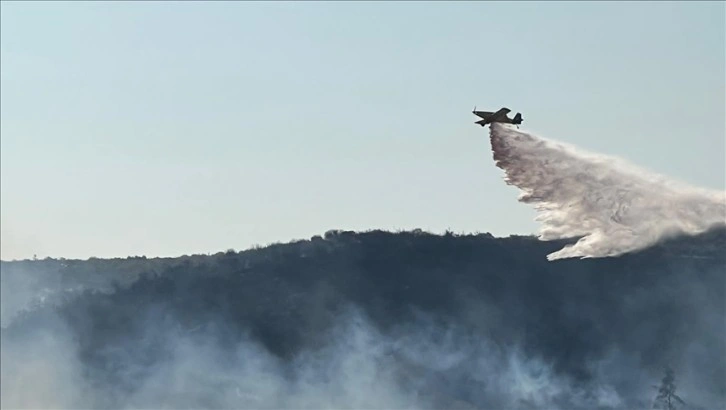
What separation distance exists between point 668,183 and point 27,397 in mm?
98732

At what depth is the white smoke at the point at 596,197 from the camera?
127750mm

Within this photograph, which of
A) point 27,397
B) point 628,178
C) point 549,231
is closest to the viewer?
point 549,231

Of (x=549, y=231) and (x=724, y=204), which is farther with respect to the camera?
(x=724, y=204)

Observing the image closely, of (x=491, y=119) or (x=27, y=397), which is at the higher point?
(x=491, y=119)

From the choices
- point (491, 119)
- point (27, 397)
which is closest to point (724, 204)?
point (491, 119)

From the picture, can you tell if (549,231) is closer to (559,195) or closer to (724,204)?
(559,195)

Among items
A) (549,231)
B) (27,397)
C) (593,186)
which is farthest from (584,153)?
(27,397)

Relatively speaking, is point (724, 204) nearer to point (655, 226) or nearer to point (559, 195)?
point (655, 226)

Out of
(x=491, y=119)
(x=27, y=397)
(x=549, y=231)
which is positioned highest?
(x=491, y=119)

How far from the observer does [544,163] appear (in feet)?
429

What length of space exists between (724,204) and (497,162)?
858 inches

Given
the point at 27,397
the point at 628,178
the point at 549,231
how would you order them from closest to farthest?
the point at 549,231 < the point at 628,178 < the point at 27,397

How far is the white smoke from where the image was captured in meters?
128

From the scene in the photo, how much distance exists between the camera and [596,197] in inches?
5143
